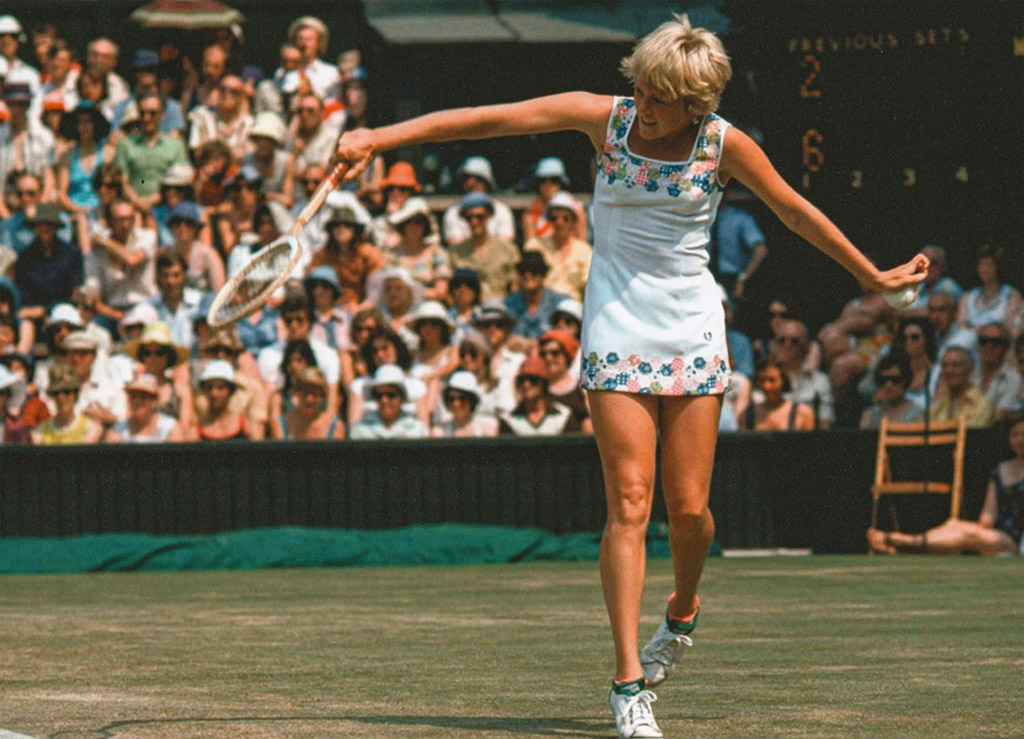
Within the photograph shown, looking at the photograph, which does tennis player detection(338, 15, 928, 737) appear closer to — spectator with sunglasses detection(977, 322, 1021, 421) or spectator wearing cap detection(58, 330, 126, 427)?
spectator with sunglasses detection(977, 322, 1021, 421)

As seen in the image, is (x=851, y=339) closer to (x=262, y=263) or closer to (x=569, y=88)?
(x=569, y=88)

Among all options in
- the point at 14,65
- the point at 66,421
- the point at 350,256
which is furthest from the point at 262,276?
the point at 14,65

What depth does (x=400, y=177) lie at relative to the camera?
701 inches

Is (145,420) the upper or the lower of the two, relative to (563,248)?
lower

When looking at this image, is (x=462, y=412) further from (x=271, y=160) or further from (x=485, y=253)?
(x=271, y=160)

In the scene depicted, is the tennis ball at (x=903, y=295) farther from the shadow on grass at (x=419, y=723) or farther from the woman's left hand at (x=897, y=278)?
the shadow on grass at (x=419, y=723)

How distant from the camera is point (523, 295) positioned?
16578 mm

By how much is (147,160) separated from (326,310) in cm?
258

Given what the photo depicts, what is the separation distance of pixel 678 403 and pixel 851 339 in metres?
11.0

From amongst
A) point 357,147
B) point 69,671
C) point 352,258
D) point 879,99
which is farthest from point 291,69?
point 357,147

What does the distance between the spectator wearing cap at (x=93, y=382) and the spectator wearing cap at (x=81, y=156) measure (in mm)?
2201

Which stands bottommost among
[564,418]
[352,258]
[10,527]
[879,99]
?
[10,527]

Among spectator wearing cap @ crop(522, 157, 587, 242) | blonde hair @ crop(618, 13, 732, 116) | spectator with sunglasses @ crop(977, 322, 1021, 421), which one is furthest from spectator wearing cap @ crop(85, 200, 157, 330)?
blonde hair @ crop(618, 13, 732, 116)

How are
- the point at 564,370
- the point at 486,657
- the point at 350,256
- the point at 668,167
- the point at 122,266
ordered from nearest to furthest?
the point at 668,167 → the point at 486,657 → the point at 564,370 → the point at 350,256 → the point at 122,266
